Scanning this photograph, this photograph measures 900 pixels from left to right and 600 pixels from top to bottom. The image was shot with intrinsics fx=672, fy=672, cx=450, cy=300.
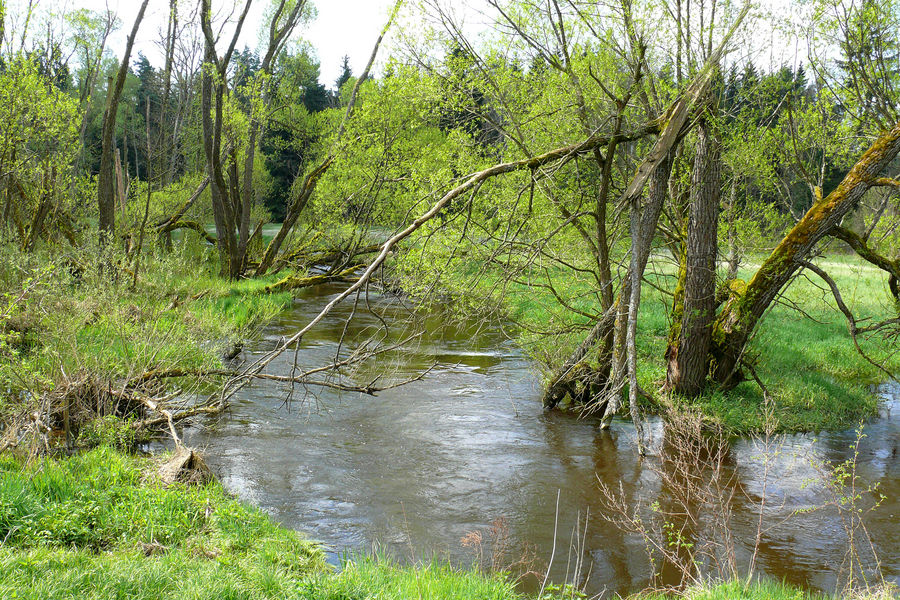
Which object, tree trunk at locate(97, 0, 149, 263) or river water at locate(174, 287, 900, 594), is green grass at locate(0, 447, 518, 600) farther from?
tree trunk at locate(97, 0, 149, 263)

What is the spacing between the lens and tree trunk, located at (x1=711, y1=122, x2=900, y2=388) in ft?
25.7

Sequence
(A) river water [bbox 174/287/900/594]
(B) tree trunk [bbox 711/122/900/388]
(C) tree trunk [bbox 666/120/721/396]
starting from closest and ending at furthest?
(A) river water [bbox 174/287/900/594] → (B) tree trunk [bbox 711/122/900/388] → (C) tree trunk [bbox 666/120/721/396]

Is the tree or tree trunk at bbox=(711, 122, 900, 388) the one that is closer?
tree trunk at bbox=(711, 122, 900, 388)

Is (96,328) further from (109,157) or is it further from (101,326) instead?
(109,157)

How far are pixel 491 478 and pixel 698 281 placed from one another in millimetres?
4123

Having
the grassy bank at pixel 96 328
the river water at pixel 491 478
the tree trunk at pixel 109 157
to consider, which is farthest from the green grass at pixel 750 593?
the tree trunk at pixel 109 157

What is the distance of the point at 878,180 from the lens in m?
7.78

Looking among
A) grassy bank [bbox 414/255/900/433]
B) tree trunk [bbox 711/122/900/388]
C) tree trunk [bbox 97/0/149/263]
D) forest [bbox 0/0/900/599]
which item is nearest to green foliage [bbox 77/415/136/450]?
forest [bbox 0/0/900/599]

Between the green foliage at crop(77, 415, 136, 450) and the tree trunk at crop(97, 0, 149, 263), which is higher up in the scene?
the tree trunk at crop(97, 0, 149, 263)

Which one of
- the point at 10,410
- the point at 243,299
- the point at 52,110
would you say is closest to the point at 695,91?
the point at 10,410

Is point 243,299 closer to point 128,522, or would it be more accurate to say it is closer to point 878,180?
point 128,522

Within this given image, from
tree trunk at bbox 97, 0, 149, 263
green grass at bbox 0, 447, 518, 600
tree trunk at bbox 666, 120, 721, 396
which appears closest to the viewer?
green grass at bbox 0, 447, 518, 600

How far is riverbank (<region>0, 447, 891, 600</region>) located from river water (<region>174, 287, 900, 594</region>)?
0.63 meters

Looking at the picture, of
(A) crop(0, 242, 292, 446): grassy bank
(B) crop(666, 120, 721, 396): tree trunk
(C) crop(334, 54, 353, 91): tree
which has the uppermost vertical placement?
(C) crop(334, 54, 353, 91): tree
